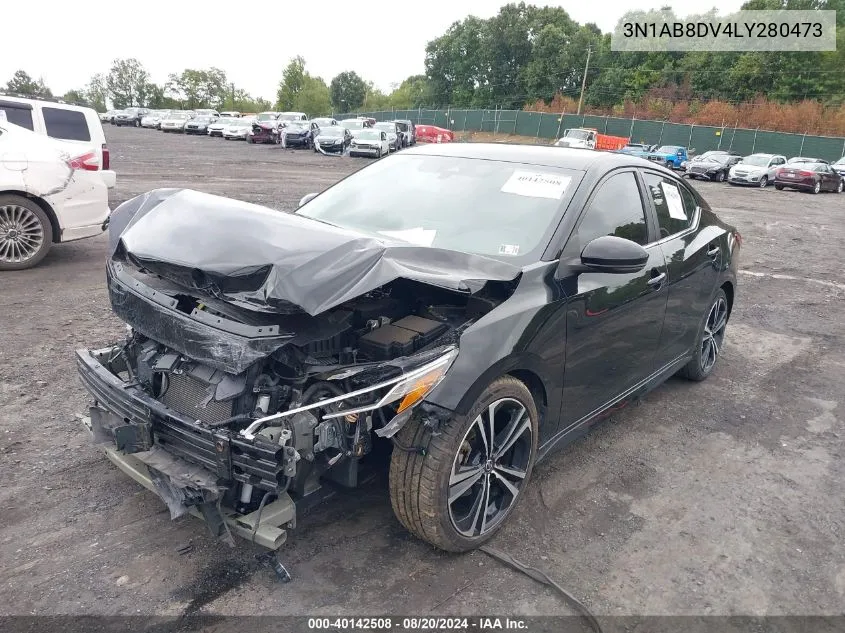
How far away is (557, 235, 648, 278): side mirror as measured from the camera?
3.21m

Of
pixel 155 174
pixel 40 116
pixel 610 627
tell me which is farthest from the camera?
pixel 155 174

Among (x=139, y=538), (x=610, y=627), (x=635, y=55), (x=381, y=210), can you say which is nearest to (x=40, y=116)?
(x=381, y=210)

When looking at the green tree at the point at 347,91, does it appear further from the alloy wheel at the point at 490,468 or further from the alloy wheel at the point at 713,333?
the alloy wheel at the point at 490,468

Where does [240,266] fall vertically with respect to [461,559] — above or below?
above

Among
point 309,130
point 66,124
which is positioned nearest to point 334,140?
point 309,130

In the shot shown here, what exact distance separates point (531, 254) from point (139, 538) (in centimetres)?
230

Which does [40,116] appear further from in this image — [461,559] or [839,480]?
[839,480]

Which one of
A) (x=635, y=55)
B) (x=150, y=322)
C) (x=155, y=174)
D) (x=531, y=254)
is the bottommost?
(x=155, y=174)

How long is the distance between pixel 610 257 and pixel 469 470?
48.5 inches

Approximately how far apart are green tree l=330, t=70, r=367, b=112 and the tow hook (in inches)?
3906

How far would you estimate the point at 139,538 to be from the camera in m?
3.02

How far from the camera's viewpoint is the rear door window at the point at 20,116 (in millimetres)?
8266

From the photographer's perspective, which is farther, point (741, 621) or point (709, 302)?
point (709, 302)

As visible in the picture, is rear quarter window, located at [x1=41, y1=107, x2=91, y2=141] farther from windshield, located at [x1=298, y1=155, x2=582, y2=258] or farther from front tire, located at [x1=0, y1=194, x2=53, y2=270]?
windshield, located at [x1=298, y1=155, x2=582, y2=258]
